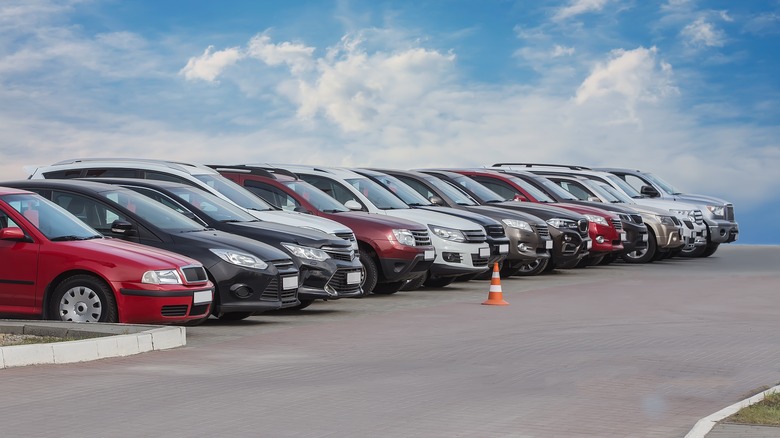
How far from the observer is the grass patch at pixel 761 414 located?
8.95 meters

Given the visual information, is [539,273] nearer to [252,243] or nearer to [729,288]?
[729,288]

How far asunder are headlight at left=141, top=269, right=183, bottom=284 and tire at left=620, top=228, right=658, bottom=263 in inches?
694

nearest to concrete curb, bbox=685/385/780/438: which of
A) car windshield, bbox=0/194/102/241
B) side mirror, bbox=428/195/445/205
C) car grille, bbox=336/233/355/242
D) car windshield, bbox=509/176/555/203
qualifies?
car windshield, bbox=0/194/102/241

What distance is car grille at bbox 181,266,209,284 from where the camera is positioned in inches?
563

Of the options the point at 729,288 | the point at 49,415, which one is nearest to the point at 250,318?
the point at 49,415

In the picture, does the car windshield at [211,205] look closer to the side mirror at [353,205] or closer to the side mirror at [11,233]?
the side mirror at [11,233]

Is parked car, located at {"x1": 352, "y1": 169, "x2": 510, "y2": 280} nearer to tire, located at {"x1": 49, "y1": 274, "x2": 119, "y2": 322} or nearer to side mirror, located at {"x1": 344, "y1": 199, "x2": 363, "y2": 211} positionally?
side mirror, located at {"x1": 344, "y1": 199, "x2": 363, "y2": 211}

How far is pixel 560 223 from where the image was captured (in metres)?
26.1

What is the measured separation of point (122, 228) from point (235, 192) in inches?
140

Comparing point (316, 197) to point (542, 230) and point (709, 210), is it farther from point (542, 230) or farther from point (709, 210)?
point (709, 210)

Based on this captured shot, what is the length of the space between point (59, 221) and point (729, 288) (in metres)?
12.1

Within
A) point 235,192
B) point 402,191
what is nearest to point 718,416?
point 235,192

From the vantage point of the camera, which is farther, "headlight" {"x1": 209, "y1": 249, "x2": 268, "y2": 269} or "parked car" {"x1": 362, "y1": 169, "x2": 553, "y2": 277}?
"parked car" {"x1": 362, "y1": 169, "x2": 553, "y2": 277}

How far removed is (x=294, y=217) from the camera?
18.5 m
